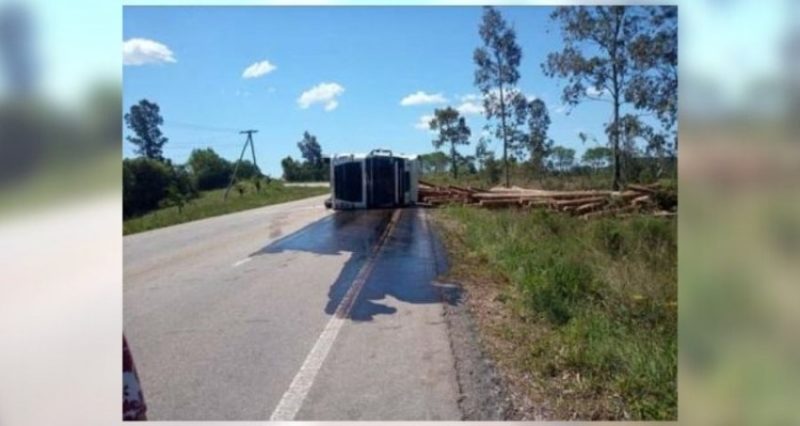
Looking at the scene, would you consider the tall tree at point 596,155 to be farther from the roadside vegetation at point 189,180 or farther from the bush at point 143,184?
the bush at point 143,184

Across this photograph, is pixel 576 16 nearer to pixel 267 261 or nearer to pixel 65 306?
pixel 267 261

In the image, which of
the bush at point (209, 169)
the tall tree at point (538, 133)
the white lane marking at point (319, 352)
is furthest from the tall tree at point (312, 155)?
the tall tree at point (538, 133)

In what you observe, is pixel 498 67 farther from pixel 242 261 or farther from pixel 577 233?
pixel 242 261

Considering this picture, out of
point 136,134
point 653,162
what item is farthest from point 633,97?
point 136,134

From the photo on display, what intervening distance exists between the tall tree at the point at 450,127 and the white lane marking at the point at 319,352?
0.68 metres

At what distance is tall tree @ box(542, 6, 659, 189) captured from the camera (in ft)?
15.1

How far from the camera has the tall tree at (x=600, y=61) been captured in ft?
15.1

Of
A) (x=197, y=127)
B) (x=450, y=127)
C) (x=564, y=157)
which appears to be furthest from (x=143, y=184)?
(x=564, y=157)

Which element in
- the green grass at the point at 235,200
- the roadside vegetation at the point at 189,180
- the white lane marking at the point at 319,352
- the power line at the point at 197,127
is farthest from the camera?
the green grass at the point at 235,200

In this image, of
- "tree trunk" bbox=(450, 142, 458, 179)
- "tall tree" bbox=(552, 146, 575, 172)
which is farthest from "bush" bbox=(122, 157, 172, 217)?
"tall tree" bbox=(552, 146, 575, 172)

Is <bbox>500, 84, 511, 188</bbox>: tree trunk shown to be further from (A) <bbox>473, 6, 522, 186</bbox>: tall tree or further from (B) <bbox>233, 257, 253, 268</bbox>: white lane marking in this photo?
(B) <bbox>233, 257, 253, 268</bbox>: white lane marking

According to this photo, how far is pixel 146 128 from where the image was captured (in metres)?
4.66

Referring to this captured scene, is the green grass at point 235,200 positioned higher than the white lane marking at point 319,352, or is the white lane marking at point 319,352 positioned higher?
the green grass at point 235,200

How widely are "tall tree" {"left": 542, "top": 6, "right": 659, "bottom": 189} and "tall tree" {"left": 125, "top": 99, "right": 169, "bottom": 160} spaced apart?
85.9 inches
